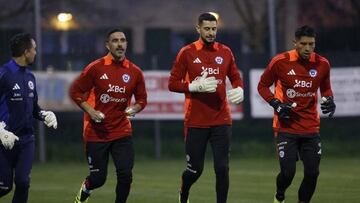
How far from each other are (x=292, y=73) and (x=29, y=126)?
10.8 feet

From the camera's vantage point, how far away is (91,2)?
30.8 meters

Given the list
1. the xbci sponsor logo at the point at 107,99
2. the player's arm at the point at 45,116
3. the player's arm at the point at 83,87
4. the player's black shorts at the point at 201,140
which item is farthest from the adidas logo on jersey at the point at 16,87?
the player's black shorts at the point at 201,140

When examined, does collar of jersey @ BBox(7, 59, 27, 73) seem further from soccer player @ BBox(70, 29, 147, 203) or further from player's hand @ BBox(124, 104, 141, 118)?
player's hand @ BBox(124, 104, 141, 118)

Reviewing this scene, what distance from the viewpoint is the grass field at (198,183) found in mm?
15883

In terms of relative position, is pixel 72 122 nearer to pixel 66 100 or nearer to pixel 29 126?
pixel 66 100

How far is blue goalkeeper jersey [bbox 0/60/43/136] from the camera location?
12148 mm

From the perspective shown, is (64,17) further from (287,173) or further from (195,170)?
(287,173)

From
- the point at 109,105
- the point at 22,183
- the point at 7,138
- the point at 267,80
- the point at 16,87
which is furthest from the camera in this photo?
the point at 267,80

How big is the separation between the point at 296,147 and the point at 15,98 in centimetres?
349

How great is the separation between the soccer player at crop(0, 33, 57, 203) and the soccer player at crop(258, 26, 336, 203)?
296 centimetres

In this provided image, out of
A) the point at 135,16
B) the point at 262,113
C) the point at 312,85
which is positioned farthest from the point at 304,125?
the point at 135,16

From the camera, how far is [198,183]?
60.0ft

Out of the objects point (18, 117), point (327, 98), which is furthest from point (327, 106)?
point (18, 117)

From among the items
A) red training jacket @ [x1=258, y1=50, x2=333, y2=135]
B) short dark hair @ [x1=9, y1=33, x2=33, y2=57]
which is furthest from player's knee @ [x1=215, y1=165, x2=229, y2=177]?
short dark hair @ [x1=9, y1=33, x2=33, y2=57]
